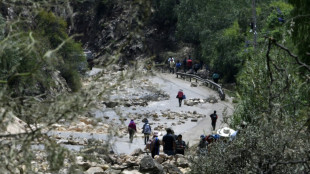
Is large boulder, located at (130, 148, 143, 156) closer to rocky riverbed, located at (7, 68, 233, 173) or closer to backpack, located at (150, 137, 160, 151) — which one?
rocky riverbed, located at (7, 68, 233, 173)

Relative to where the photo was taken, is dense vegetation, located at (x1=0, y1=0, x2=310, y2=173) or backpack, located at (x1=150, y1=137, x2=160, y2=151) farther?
backpack, located at (x1=150, y1=137, x2=160, y2=151)

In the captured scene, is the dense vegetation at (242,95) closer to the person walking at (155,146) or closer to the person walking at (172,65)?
the person walking at (155,146)

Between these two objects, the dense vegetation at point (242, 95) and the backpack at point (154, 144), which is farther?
the backpack at point (154, 144)

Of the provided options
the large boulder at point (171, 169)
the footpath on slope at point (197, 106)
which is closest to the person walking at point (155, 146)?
the large boulder at point (171, 169)

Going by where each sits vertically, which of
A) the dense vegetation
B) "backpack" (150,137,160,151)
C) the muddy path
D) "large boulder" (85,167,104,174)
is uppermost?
the dense vegetation

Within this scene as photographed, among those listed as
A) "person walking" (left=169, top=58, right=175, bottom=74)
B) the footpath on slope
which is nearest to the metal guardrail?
the footpath on slope

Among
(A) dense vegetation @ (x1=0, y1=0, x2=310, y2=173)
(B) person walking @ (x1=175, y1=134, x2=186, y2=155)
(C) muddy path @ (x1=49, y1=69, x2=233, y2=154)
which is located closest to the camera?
(A) dense vegetation @ (x1=0, y1=0, x2=310, y2=173)

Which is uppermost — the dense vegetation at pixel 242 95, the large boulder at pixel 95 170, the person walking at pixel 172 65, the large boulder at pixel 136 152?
the dense vegetation at pixel 242 95

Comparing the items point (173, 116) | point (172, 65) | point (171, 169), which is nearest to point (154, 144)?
point (171, 169)

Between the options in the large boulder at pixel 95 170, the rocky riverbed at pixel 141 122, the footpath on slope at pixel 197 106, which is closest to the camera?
the rocky riverbed at pixel 141 122

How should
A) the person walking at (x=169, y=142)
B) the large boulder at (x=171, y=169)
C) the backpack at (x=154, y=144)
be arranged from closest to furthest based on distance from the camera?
the large boulder at (x=171, y=169) → the person walking at (x=169, y=142) → the backpack at (x=154, y=144)

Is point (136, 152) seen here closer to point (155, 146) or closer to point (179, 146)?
point (155, 146)

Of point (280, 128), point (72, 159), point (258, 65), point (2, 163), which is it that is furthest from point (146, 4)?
point (258, 65)

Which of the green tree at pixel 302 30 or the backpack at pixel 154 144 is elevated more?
the green tree at pixel 302 30
